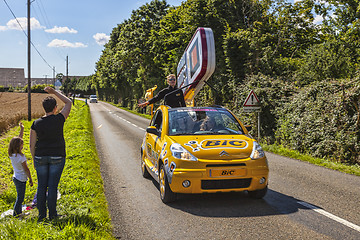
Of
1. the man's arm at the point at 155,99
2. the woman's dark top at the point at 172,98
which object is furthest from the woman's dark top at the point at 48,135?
the woman's dark top at the point at 172,98

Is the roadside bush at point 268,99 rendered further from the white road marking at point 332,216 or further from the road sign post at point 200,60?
the white road marking at point 332,216

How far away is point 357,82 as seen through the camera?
32.6 feet

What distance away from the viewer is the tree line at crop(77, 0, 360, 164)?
10.5 m

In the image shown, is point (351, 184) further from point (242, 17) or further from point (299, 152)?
point (242, 17)

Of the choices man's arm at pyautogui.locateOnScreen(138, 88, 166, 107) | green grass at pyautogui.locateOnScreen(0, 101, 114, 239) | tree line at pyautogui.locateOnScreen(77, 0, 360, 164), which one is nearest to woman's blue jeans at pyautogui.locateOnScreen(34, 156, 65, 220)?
green grass at pyautogui.locateOnScreen(0, 101, 114, 239)

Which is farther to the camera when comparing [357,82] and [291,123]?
[291,123]

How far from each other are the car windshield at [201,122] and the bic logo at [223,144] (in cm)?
55

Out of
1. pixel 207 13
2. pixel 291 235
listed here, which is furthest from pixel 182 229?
pixel 207 13

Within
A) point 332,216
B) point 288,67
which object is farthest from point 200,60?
point 288,67

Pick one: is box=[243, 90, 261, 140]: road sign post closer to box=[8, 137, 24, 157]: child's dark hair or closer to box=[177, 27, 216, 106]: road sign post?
box=[177, 27, 216, 106]: road sign post

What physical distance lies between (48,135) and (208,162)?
2.37 m

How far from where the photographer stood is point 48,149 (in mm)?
4500

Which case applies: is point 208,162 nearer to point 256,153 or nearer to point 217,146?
point 217,146

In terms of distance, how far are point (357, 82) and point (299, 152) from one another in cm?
310
